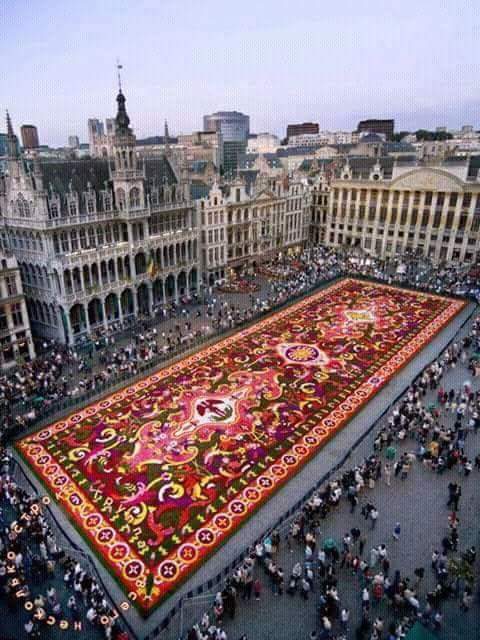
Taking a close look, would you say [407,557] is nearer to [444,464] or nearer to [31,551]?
[444,464]

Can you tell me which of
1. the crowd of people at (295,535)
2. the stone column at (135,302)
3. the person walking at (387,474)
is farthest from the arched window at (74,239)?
the person walking at (387,474)

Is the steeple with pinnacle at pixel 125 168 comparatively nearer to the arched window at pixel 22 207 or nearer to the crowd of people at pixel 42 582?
the arched window at pixel 22 207

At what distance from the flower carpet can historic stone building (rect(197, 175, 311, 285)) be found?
20.2m

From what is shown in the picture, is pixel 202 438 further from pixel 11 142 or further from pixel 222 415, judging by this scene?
pixel 11 142

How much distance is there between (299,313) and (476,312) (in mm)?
20958

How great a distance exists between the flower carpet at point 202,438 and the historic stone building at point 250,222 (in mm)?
20152

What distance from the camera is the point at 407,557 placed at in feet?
67.7

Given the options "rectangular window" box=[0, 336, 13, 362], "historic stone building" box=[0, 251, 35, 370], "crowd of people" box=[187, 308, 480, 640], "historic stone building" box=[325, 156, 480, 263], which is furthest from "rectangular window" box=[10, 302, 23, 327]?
"historic stone building" box=[325, 156, 480, 263]

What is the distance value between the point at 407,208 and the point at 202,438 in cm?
6053

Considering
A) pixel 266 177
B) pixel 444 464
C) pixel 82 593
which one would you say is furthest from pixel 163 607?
pixel 266 177

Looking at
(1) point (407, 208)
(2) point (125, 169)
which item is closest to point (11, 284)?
(2) point (125, 169)

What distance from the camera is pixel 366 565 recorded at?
1945 centimetres

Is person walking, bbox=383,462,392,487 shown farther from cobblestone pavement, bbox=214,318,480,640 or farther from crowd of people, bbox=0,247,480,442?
crowd of people, bbox=0,247,480,442

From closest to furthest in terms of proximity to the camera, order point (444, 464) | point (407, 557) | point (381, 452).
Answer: point (407, 557) < point (444, 464) < point (381, 452)
